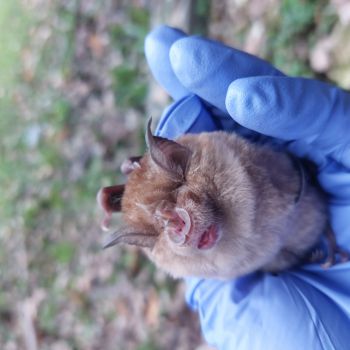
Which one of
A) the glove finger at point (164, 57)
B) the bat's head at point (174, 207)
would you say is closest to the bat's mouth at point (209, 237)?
the bat's head at point (174, 207)

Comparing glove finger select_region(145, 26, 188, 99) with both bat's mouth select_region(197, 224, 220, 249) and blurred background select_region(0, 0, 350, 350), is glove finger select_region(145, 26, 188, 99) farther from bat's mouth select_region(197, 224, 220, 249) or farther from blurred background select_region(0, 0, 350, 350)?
blurred background select_region(0, 0, 350, 350)

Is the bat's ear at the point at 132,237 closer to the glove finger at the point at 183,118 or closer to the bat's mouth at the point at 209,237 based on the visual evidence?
the bat's mouth at the point at 209,237

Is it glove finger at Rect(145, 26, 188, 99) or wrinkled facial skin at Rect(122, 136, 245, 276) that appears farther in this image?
glove finger at Rect(145, 26, 188, 99)

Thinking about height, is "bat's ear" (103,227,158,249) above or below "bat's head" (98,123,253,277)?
below

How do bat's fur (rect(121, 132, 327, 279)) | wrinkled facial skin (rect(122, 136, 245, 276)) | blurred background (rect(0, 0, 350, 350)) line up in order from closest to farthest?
wrinkled facial skin (rect(122, 136, 245, 276)), bat's fur (rect(121, 132, 327, 279)), blurred background (rect(0, 0, 350, 350))

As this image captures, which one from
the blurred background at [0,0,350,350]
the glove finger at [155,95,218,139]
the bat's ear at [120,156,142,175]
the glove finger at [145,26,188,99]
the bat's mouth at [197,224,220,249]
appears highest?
the glove finger at [145,26,188,99]

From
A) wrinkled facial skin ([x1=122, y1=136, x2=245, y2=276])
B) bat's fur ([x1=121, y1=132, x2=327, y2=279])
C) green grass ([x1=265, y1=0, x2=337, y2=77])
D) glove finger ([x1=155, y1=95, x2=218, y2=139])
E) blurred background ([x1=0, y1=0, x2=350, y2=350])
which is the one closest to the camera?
wrinkled facial skin ([x1=122, y1=136, x2=245, y2=276])

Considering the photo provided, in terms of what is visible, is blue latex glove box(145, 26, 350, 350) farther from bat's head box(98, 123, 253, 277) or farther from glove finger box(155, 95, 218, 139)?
bat's head box(98, 123, 253, 277)

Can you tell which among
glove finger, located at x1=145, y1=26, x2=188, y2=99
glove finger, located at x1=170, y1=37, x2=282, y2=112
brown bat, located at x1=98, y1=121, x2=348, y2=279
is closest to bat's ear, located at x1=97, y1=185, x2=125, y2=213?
brown bat, located at x1=98, y1=121, x2=348, y2=279
